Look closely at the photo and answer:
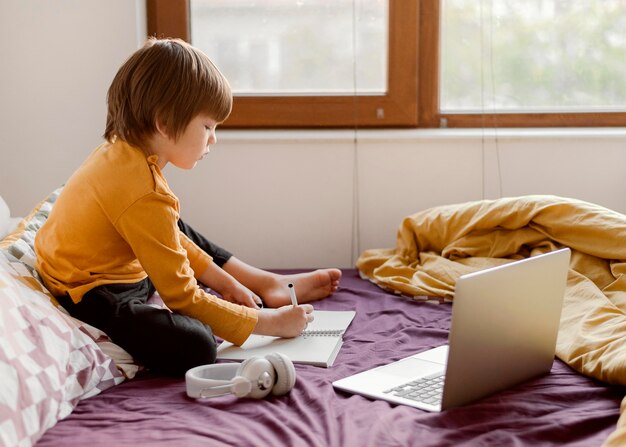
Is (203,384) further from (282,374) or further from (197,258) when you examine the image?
(197,258)

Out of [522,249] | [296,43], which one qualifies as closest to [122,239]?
[522,249]

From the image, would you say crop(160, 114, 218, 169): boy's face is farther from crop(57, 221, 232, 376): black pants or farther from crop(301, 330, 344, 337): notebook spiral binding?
crop(301, 330, 344, 337): notebook spiral binding

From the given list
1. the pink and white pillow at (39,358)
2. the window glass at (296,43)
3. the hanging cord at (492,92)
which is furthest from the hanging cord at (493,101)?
the pink and white pillow at (39,358)

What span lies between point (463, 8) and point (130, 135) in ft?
4.36

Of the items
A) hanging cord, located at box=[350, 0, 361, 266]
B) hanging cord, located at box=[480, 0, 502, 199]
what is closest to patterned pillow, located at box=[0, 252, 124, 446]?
hanging cord, located at box=[350, 0, 361, 266]

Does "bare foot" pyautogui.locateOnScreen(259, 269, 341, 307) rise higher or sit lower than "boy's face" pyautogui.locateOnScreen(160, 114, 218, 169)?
lower

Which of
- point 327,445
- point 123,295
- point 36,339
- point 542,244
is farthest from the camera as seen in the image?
point 542,244

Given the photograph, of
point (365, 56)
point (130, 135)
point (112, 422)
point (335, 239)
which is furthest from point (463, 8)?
point (112, 422)

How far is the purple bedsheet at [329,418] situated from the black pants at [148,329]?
0.13 feet

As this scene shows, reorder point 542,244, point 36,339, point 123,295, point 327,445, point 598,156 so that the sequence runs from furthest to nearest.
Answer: point 598,156 < point 542,244 < point 123,295 < point 36,339 < point 327,445

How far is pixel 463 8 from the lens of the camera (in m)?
2.48

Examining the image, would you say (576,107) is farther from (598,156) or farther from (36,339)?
(36,339)

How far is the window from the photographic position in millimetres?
2469

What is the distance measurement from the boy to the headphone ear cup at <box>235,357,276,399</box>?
170 millimetres
